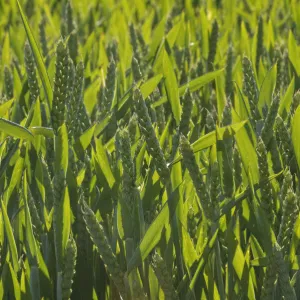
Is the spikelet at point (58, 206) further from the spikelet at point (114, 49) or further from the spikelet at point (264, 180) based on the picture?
the spikelet at point (114, 49)

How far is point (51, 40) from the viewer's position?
2809 millimetres

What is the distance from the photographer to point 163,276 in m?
1.06

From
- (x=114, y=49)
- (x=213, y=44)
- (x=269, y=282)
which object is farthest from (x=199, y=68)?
(x=269, y=282)

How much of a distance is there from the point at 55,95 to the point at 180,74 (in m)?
1.03

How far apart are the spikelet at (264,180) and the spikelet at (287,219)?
0.07m

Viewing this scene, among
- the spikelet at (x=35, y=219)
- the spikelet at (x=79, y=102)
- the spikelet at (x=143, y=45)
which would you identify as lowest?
the spikelet at (x=35, y=219)

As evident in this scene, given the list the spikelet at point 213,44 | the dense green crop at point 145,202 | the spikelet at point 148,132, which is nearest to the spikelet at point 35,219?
the dense green crop at point 145,202

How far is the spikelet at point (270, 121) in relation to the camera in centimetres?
127

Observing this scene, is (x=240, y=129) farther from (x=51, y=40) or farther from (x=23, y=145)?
(x=51, y=40)

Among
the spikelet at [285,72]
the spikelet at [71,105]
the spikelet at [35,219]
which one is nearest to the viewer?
the spikelet at [35,219]

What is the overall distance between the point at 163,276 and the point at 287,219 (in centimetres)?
20

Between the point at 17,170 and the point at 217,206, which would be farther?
the point at 17,170

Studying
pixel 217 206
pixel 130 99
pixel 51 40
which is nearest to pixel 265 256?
pixel 217 206

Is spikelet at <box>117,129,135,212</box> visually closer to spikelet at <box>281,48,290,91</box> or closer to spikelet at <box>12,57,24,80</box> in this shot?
spikelet at <box>281,48,290,91</box>
